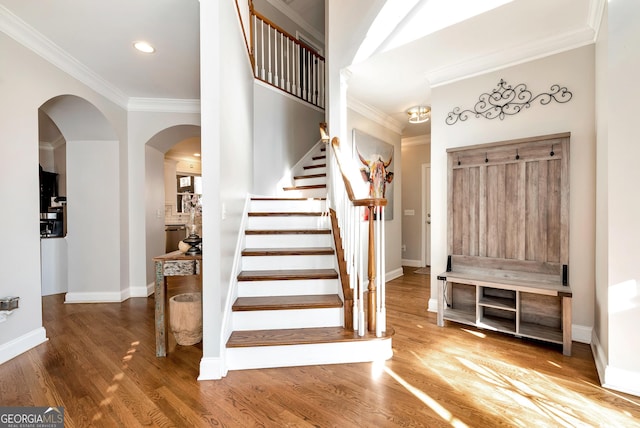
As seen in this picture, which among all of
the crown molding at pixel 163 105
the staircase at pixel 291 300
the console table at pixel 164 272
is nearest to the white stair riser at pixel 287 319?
the staircase at pixel 291 300

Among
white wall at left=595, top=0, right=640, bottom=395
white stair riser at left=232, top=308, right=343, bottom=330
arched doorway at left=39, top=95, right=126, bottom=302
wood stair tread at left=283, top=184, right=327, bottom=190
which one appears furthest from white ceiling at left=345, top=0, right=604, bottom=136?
arched doorway at left=39, top=95, right=126, bottom=302

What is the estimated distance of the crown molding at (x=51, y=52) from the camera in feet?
7.43

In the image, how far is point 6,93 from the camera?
2281mm

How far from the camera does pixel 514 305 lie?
2543 millimetres

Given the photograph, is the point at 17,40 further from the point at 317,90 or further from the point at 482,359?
the point at 482,359

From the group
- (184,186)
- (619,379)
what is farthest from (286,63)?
(619,379)

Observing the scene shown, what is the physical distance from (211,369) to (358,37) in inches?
124

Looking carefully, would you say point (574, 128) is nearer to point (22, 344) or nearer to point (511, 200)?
point (511, 200)

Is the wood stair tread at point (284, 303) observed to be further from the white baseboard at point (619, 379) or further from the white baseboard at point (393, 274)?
the white baseboard at point (393, 274)

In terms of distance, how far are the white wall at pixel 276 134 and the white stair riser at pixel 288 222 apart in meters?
0.72

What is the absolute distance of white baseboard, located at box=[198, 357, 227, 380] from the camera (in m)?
1.91

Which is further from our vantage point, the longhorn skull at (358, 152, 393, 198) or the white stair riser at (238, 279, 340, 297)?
the longhorn skull at (358, 152, 393, 198)

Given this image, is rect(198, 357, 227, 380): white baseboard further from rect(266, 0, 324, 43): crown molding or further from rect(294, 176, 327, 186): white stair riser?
rect(266, 0, 324, 43): crown molding

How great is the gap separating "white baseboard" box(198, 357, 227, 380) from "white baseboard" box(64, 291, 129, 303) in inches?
99.5
